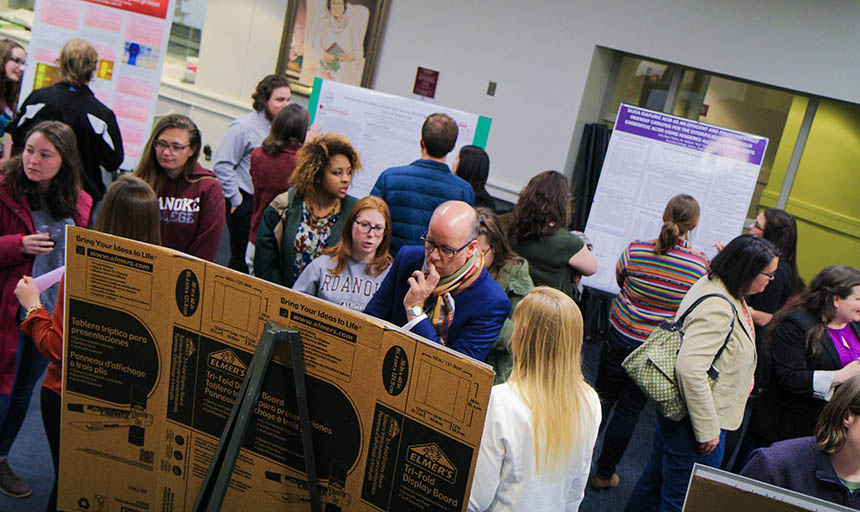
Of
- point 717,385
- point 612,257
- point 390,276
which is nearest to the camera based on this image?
point 390,276

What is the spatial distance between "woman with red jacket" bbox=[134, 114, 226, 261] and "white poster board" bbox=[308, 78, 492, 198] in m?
1.90

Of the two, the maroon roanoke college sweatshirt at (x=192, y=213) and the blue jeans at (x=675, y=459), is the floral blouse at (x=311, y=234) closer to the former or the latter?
the maroon roanoke college sweatshirt at (x=192, y=213)

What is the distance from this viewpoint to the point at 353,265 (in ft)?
9.76

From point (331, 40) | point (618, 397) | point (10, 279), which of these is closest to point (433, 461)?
point (10, 279)

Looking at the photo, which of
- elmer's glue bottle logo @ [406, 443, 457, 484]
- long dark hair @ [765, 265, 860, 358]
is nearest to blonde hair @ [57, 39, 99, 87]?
elmer's glue bottle logo @ [406, 443, 457, 484]

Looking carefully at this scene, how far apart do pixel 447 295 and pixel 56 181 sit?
62.7 inches

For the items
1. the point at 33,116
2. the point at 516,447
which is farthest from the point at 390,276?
the point at 33,116

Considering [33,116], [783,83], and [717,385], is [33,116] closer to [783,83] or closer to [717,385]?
[717,385]

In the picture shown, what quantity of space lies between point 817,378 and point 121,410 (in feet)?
8.74

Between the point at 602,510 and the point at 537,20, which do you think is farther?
the point at 537,20

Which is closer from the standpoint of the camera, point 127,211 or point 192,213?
point 127,211

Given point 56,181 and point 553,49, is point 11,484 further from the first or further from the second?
point 553,49

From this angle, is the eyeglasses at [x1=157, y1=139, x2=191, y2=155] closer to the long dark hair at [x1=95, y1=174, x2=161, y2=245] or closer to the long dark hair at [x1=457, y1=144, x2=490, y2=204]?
the long dark hair at [x1=95, y1=174, x2=161, y2=245]

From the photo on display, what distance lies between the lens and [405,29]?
6.73 metres
